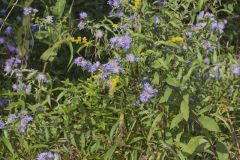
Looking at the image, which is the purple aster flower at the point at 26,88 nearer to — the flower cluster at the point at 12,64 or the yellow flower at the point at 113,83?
the flower cluster at the point at 12,64

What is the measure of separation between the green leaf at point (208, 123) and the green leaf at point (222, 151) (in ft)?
0.51

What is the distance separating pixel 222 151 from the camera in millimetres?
2516

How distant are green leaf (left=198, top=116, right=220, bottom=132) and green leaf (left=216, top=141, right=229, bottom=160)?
15 centimetres

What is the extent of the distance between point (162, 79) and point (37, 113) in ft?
2.26

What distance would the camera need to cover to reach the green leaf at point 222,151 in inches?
98.5

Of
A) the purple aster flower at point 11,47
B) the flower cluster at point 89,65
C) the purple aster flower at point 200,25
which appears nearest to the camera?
the flower cluster at point 89,65

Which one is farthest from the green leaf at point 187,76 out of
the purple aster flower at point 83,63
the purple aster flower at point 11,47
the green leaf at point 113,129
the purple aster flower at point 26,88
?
the purple aster flower at point 11,47

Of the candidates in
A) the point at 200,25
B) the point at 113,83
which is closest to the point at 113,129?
the point at 113,83

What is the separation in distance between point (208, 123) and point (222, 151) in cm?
17

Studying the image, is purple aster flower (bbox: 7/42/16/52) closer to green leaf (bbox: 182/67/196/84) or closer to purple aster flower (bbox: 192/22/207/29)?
purple aster flower (bbox: 192/22/207/29)

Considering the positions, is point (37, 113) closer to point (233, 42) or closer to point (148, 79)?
point (148, 79)

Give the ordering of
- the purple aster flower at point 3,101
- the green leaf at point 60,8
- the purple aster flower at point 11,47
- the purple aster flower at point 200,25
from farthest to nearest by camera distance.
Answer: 1. the purple aster flower at point 11,47
2. the purple aster flower at point 3,101
3. the green leaf at point 60,8
4. the purple aster flower at point 200,25

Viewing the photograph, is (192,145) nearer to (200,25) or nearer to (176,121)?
(176,121)

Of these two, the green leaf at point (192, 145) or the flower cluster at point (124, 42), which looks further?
the flower cluster at point (124, 42)
